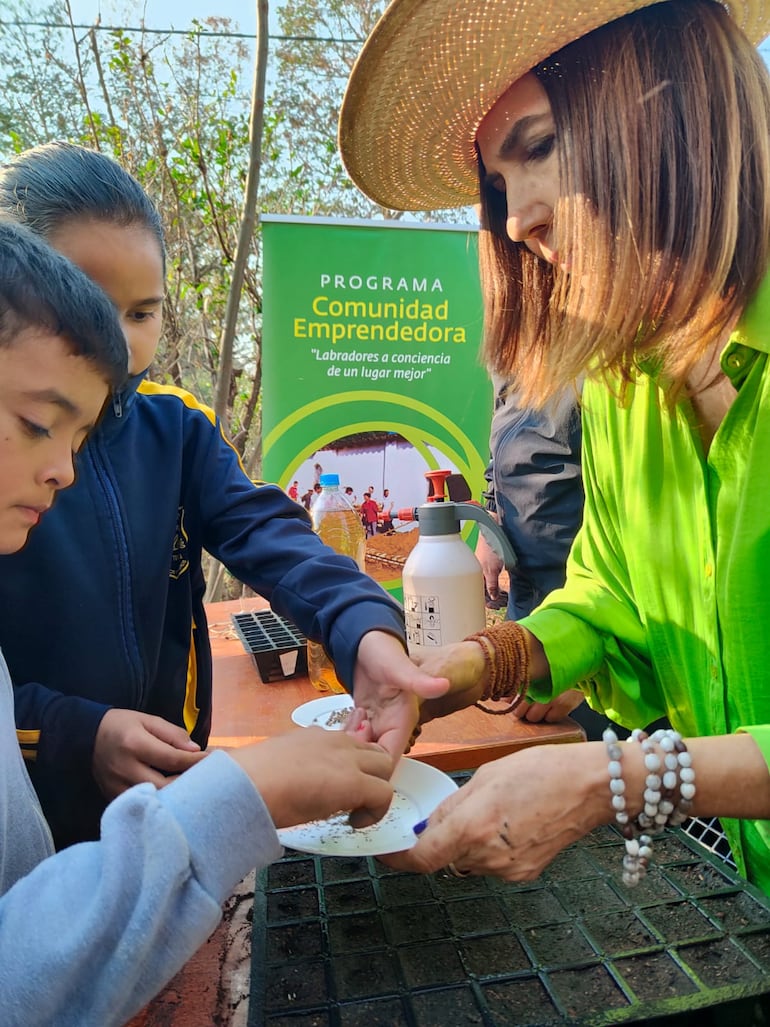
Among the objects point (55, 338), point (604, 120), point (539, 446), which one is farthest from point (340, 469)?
point (55, 338)

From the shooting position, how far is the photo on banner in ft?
10.9

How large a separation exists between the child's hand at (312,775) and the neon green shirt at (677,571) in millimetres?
501

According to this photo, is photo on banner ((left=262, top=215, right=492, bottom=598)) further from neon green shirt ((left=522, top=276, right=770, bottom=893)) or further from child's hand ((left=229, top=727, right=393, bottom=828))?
child's hand ((left=229, top=727, right=393, bottom=828))

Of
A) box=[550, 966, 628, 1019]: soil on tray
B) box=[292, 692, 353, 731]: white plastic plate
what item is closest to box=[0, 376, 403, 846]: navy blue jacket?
box=[292, 692, 353, 731]: white plastic plate

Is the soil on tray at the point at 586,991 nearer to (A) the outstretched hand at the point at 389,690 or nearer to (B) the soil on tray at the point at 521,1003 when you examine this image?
(B) the soil on tray at the point at 521,1003

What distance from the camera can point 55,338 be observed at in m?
0.79

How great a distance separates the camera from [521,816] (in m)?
0.92

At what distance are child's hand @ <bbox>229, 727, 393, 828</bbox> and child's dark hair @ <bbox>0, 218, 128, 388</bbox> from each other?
483mm

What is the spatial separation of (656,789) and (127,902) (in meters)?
0.66

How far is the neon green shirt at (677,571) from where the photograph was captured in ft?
3.53

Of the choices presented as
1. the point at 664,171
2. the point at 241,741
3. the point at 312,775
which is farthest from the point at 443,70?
the point at 241,741

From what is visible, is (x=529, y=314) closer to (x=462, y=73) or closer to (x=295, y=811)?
(x=462, y=73)

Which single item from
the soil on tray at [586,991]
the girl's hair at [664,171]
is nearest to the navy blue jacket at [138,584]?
the soil on tray at [586,991]

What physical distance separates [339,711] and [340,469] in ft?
6.61
